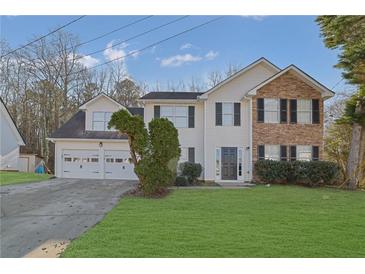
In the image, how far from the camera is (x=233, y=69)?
1335cm

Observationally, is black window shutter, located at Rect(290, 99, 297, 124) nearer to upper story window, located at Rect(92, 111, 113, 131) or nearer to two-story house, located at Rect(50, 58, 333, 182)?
two-story house, located at Rect(50, 58, 333, 182)

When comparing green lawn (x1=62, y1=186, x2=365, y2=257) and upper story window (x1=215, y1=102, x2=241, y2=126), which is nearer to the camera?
green lawn (x1=62, y1=186, x2=365, y2=257)

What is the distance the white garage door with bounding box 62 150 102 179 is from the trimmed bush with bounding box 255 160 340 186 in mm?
6692

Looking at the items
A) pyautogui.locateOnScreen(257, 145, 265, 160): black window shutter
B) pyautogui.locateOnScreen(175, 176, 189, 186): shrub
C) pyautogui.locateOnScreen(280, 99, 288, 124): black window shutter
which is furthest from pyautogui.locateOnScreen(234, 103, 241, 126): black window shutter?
pyautogui.locateOnScreen(175, 176, 189, 186): shrub

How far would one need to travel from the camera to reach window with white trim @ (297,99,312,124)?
47.0ft

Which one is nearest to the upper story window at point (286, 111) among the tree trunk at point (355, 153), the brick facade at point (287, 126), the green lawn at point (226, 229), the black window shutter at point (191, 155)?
the brick facade at point (287, 126)

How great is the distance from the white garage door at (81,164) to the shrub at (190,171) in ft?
11.0

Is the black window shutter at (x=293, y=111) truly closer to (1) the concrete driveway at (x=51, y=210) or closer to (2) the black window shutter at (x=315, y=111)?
(2) the black window shutter at (x=315, y=111)

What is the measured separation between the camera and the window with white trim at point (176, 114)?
48.2 ft

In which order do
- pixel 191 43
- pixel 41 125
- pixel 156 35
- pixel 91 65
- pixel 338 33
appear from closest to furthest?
1. pixel 156 35
2. pixel 191 43
3. pixel 91 65
4. pixel 338 33
5. pixel 41 125

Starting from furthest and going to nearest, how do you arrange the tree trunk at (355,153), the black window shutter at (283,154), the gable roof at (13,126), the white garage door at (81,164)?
the black window shutter at (283,154) < the white garage door at (81,164) < the tree trunk at (355,153) < the gable roof at (13,126)
